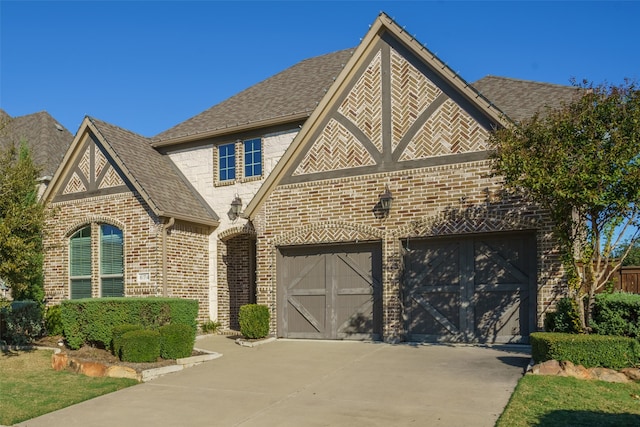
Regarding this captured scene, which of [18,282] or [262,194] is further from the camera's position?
[262,194]

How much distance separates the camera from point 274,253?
1539 cm

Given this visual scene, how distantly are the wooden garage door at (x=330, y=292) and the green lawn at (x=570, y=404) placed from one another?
5.61 m

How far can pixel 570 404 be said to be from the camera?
7.57 m

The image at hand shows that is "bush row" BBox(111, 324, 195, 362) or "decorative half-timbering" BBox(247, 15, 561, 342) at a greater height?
"decorative half-timbering" BBox(247, 15, 561, 342)

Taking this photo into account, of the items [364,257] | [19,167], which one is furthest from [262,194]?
[19,167]

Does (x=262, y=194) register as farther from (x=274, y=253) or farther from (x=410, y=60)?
(x=410, y=60)

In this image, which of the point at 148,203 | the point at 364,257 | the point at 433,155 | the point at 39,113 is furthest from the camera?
the point at 39,113

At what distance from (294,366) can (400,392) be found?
2894 millimetres

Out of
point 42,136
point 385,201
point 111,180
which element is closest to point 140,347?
point 385,201

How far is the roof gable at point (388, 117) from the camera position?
13312 mm

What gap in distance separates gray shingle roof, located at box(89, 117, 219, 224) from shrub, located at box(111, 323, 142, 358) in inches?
167

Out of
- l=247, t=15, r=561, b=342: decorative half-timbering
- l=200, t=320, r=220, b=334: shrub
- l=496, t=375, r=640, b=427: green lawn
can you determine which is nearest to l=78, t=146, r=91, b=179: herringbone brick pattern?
l=200, t=320, r=220, b=334: shrub

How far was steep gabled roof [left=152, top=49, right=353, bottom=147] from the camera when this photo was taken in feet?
58.0

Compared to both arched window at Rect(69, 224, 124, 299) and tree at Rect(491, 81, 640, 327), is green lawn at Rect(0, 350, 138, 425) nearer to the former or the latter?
arched window at Rect(69, 224, 124, 299)
